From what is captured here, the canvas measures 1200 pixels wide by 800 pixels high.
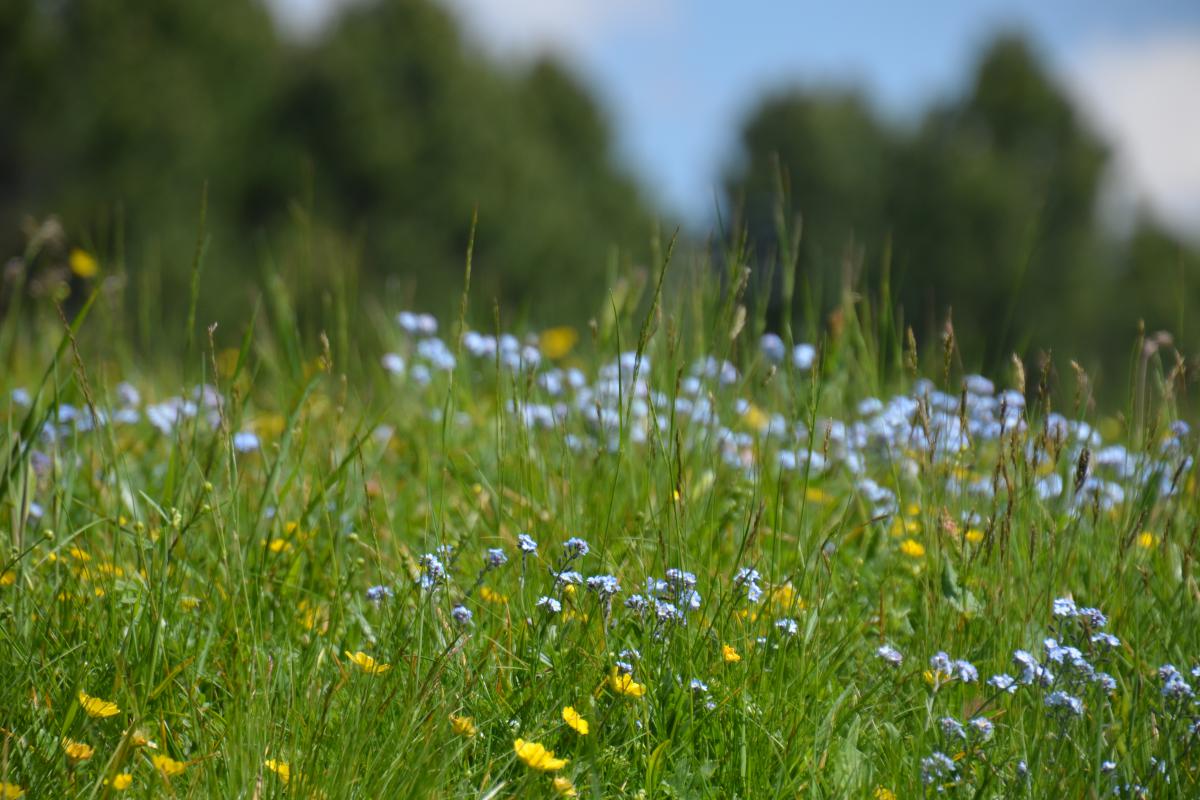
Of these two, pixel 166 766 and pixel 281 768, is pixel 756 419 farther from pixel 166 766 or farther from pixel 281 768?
pixel 166 766

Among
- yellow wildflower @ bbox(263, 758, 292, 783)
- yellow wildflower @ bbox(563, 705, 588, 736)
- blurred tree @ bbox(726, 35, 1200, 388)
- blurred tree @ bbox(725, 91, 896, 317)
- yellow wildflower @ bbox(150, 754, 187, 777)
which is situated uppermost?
blurred tree @ bbox(725, 91, 896, 317)

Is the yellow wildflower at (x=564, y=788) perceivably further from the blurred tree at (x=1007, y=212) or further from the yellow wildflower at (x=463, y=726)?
the blurred tree at (x=1007, y=212)

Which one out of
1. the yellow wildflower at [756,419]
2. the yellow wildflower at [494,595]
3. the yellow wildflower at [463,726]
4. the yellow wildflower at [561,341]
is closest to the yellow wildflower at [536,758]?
the yellow wildflower at [463,726]

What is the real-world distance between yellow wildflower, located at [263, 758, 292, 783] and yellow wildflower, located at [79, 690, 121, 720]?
0.26 metres

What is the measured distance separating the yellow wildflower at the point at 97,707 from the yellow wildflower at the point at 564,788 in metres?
0.69

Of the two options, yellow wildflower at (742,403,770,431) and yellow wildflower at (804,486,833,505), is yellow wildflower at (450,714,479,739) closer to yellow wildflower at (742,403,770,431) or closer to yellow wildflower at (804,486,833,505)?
yellow wildflower at (804,486,833,505)

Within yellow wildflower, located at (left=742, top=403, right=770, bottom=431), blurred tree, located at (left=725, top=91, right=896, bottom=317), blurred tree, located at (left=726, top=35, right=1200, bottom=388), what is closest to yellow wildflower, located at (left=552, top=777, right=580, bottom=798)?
yellow wildflower, located at (left=742, top=403, right=770, bottom=431)

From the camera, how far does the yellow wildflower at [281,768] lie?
65.8 inches

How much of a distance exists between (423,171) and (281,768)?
52.8ft

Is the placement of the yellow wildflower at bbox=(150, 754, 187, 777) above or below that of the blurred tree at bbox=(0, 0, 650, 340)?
below

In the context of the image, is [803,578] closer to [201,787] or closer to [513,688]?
[513,688]

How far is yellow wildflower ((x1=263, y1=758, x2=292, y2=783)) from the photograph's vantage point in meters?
Answer: 1.67

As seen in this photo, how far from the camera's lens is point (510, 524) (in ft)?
8.53

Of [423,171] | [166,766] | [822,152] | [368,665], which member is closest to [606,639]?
[368,665]
